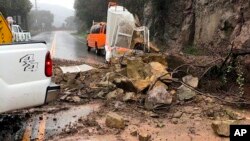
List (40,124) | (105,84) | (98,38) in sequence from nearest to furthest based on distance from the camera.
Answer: (40,124), (105,84), (98,38)

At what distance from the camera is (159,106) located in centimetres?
887

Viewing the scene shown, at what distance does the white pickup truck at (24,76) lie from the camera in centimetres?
611

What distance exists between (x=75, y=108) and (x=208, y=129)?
115 inches

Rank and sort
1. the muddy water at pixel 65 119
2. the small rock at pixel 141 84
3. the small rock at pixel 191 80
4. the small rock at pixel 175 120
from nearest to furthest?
the muddy water at pixel 65 119 < the small rock at pixel 175 120 < the small rock at pixel 141 84 < the small rock at pixel 191 80

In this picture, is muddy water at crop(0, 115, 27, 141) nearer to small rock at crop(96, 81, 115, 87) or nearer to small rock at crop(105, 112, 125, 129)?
small rock at crop(105, 112, 125, 129)

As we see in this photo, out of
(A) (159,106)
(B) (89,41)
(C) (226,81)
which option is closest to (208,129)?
(A) (159,106)

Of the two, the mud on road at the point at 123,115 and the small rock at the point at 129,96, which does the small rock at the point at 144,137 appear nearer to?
the mud on road at the point at 123,115

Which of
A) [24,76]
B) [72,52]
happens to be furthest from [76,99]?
[72,52]

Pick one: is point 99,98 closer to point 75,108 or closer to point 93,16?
point 75,108

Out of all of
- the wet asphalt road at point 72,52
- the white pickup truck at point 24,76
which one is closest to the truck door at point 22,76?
the white pickup truck at point 24,76

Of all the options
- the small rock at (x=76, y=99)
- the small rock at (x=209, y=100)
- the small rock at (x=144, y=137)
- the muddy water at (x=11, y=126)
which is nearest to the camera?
the small rock at (x=144, y=137)

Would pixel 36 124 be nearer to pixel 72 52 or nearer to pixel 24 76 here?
pixel 24 76

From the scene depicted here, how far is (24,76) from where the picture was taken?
6.34 m

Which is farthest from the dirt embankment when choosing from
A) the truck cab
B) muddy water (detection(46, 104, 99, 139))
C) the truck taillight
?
the truck taillight
